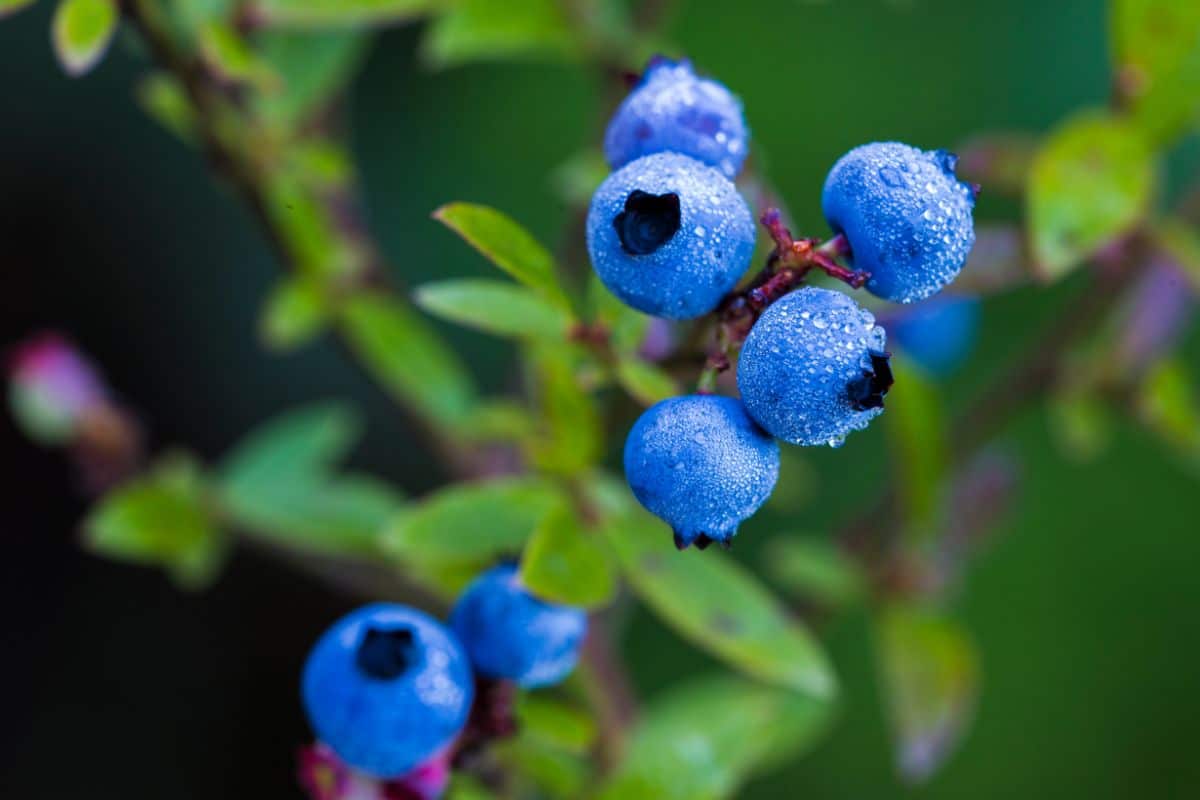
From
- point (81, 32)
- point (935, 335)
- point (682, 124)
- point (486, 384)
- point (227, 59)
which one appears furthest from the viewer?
point (486, 384)

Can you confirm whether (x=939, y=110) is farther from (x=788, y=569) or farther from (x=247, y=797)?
(x=247, y=797)

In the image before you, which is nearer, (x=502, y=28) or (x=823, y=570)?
(x=502, y=28)

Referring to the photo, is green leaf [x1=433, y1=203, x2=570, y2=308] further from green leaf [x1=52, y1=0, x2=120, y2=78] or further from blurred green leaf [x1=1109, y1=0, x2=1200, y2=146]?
blurred green leaf [x1=1109, y1=0, x2=1200, y2=146]

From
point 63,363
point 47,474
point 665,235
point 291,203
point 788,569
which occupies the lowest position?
point 47,474

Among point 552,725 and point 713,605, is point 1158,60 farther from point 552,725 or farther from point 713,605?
point 552,725

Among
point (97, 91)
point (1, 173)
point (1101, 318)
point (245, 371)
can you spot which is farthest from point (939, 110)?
point (1, 173)

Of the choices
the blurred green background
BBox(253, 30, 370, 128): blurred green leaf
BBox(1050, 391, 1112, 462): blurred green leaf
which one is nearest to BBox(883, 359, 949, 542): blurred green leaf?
BBox(1050, 391, 1112, 462): blurred green leaf

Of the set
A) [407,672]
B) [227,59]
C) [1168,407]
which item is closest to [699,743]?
[407,672]
